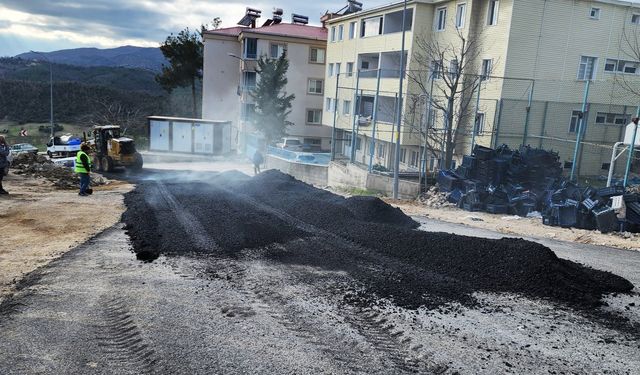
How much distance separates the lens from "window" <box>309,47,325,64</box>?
144 ft

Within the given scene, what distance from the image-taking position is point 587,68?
2444cm

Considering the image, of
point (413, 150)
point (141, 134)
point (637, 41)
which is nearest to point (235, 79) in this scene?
point (141, 134)

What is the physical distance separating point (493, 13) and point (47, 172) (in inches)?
854

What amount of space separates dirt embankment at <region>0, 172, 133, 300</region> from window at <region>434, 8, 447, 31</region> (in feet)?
61.1

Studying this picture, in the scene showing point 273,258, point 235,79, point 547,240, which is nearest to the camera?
point 273,258

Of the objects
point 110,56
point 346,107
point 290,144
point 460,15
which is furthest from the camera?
point 110,56

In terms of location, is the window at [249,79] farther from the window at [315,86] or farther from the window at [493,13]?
the window at [493,13]

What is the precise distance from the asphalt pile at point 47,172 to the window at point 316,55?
2458 centimetres

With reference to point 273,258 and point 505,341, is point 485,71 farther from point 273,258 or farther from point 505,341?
point 505,341

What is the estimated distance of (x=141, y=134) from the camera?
174ft

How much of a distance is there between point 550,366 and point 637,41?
24844mm

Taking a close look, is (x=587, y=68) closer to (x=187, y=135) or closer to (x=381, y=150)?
(x=381, y=150)

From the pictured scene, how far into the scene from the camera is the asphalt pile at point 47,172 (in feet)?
65.5

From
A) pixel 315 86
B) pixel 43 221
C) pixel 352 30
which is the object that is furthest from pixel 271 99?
pixel 43 221
